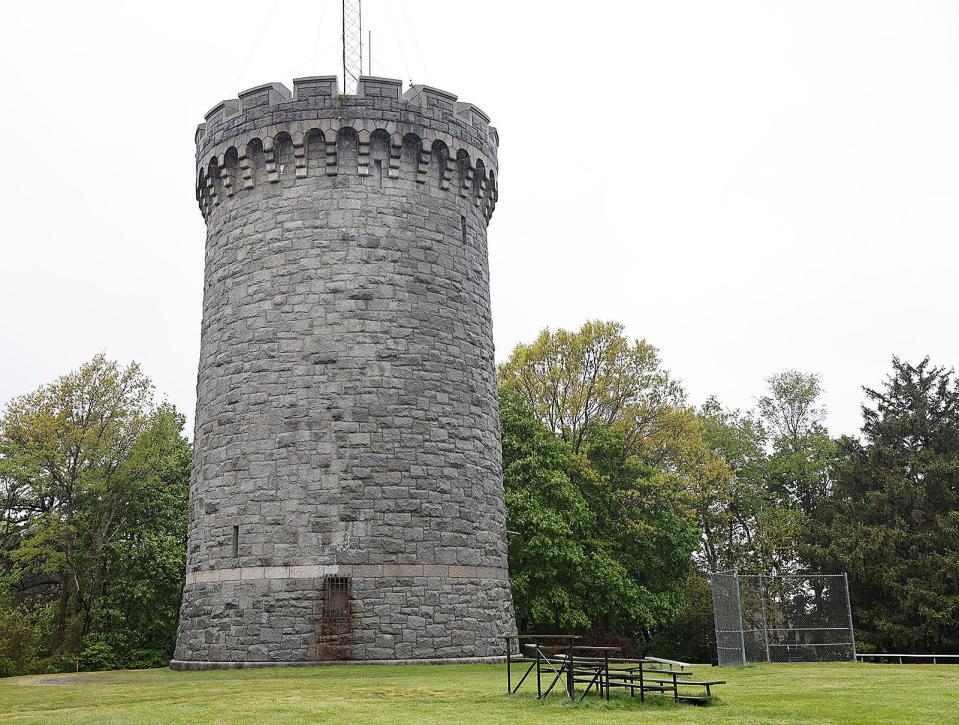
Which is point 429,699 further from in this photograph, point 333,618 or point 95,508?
point 95,508

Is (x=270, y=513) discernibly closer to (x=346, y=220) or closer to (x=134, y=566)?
(x=346, y=220)

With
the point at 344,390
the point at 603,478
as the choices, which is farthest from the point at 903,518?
the point at 344,390

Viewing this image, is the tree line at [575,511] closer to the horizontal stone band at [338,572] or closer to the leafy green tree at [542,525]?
the leafy green tree at [542,525]

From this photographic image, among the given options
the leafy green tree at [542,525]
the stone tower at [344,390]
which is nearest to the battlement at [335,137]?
the stone tower at [344,390]

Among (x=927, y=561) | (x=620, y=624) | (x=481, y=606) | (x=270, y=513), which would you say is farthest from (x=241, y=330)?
(x=927, y=561)

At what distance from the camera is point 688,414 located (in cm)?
2931

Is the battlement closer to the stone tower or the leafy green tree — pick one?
the stone tower

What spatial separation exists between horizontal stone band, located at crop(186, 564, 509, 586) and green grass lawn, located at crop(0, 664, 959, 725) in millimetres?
1621

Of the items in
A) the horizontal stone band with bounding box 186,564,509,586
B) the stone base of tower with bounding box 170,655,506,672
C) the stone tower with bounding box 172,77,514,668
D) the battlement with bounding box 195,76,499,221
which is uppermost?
the battlement with bounding box 195,76,499,221

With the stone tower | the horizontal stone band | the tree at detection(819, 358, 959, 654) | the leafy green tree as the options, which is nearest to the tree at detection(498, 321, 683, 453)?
the leafy green tree

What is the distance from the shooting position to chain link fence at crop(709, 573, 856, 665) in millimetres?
17531

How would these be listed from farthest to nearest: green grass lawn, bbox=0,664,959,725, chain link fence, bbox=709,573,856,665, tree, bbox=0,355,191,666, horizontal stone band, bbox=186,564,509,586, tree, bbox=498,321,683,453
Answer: tree, bbox=498,321,683,453 < tree, bbox=0,355,191,666 < chain link fence, bbox=709,573,856,665 < horizontal stone band, bbox=186,564,509,586 < green grass lawn, bbox=0,664,959,725

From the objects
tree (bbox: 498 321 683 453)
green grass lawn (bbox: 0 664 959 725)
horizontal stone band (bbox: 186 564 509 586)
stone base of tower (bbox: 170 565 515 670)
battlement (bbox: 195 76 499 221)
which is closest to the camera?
green grass lawn (bbox: 0 664 959 725)

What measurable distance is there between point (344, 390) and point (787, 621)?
13.6 metres
